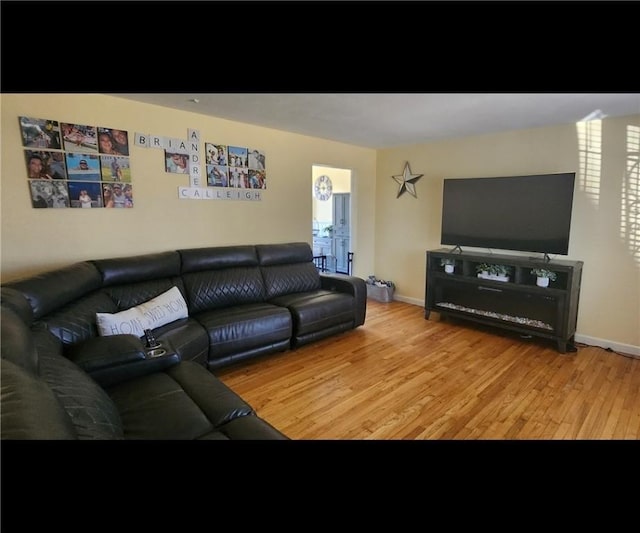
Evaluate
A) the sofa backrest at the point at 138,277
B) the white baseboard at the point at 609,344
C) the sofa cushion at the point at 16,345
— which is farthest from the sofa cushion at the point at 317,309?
the white baseboard at the point at 609,344

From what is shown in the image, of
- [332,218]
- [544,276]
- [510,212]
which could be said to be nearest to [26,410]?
[544,276]

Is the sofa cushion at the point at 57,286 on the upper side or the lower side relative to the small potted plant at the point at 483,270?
upper

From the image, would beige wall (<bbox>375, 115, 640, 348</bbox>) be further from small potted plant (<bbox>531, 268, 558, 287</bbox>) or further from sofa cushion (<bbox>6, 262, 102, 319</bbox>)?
sofa cushion (<bbox>6, 262, 102, 319</bbox>)

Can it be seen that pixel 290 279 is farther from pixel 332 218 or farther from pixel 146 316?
pixel 332 218

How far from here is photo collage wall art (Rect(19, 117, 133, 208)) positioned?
233cm

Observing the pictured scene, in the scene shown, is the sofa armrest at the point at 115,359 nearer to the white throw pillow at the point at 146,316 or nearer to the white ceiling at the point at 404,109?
the white throw pillow at the point at 146,316

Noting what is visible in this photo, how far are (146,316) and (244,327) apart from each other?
0.73 m

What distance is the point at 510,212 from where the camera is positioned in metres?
3.42

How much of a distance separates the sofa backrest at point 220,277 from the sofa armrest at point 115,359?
1.12 m

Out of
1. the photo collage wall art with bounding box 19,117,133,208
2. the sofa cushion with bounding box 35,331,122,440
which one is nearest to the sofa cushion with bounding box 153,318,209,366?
the sofa cushion with bounding box 35,331,122,440

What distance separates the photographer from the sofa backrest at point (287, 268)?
3482 mm

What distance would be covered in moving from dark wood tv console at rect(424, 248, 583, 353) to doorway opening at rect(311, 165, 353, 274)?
7.77 ft
